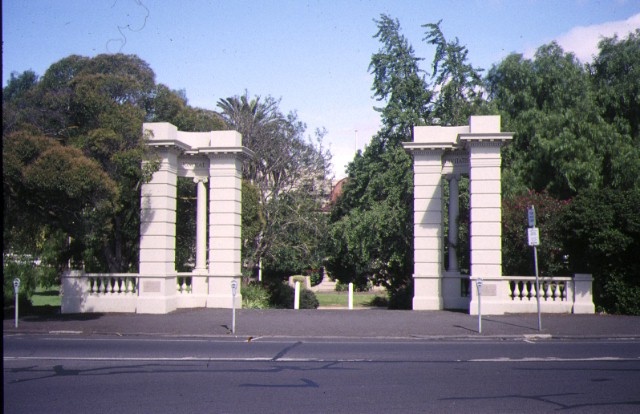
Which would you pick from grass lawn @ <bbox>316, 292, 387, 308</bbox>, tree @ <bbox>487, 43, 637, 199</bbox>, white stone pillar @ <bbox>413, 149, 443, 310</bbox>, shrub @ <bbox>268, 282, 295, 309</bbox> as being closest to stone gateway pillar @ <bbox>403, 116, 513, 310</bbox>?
white stone pillar @ <bbox>413, 149, 443, 310</bbox>

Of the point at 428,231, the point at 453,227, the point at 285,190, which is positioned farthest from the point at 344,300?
the point at 428,231

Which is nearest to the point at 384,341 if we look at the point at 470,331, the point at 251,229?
the point at 470,331

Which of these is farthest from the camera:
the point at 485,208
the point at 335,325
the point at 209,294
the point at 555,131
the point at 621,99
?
the point at 621,99

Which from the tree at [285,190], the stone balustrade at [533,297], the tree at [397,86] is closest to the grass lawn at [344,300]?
the tree at [285,190]

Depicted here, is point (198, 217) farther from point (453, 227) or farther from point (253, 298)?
point (453, 227)

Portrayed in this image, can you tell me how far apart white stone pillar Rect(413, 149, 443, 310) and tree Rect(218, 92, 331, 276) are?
1334 centimetres

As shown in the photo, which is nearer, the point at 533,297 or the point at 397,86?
the point at 533,297

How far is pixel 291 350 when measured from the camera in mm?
14633

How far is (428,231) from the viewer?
24266mm

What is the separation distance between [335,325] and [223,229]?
7358 millimetres

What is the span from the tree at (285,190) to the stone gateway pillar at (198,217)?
10598 mm

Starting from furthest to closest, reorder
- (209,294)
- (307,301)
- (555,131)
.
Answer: (555,131)
(307,301)
(209,294)

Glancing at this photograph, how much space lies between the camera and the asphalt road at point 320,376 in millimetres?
8930

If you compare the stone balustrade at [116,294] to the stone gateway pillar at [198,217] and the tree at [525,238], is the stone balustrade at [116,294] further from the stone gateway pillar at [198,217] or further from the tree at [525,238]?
A: the tree at [525,238]
